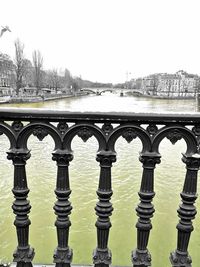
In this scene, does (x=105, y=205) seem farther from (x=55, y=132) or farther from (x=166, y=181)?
(x=166, y=181)

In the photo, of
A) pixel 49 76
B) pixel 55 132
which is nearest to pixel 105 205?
pixel 55 132

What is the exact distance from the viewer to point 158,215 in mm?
5945

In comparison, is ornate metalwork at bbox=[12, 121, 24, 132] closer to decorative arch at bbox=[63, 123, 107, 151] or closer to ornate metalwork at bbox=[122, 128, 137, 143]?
decorative arch at bbox=[63, 123, 107, 151]

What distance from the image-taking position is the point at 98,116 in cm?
136

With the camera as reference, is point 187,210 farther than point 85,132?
Yes

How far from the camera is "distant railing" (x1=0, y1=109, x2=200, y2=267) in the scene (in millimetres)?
1368

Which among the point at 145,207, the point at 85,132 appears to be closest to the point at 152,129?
the point at 85,132

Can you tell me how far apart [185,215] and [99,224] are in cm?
48

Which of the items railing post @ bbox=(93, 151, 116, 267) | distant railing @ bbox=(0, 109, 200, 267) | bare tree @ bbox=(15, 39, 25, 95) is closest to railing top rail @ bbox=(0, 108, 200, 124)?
distant railing @ bbox=(0, 109, 200, 267)

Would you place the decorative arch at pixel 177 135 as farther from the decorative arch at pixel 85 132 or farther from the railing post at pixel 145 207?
the decorative arch at pixel 85 132

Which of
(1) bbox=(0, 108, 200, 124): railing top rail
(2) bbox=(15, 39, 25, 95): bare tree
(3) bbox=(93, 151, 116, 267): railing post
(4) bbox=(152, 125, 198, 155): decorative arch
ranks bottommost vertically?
(3) bbox=(93, 151, 116, 267): railing post

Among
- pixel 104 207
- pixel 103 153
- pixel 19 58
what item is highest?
pixel 19 58

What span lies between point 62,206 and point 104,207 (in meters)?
Answer: 0.24

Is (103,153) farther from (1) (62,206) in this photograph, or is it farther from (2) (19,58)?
(2) (19,58)
